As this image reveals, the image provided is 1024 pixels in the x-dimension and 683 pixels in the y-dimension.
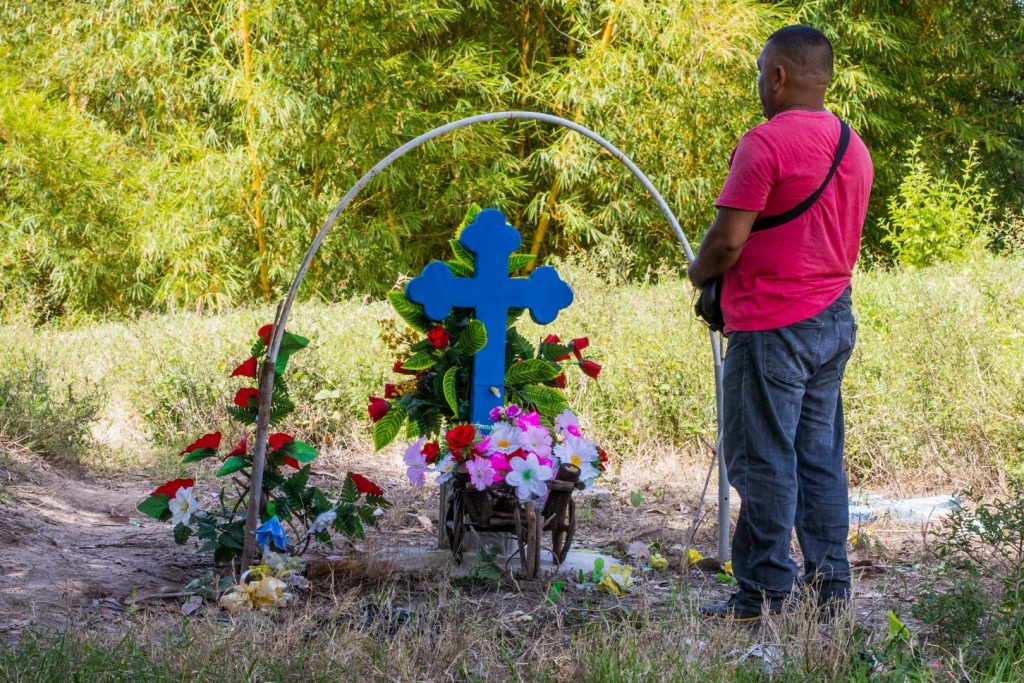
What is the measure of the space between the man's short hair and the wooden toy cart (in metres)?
1.41

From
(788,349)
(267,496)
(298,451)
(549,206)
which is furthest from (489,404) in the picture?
(549,206)

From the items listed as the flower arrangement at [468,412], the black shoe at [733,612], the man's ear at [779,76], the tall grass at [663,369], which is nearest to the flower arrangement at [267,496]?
the flower arrangement at [468,412]

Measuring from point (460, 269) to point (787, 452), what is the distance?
1235 mm

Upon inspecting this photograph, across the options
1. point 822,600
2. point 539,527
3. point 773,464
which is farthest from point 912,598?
point 539,527

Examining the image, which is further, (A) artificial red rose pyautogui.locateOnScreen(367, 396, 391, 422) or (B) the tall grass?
(B) the tall grass

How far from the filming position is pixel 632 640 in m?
2.18

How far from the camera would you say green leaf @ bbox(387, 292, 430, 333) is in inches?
127

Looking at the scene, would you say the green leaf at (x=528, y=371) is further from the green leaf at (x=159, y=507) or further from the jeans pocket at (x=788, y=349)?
the green leaf at (x=159, y=507)

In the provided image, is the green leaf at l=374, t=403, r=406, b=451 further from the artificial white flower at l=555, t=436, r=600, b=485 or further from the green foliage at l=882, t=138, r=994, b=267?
the green foliage at l=882, t=138, r=994, b=267

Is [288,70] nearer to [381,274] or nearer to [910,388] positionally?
[381,274]

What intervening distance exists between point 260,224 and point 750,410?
6.99 metres

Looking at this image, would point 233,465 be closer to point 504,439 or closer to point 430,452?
point 430,452

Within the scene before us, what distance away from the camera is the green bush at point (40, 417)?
4.71 m

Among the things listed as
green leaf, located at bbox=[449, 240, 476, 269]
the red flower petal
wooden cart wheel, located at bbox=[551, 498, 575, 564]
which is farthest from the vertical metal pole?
the red flower petal
